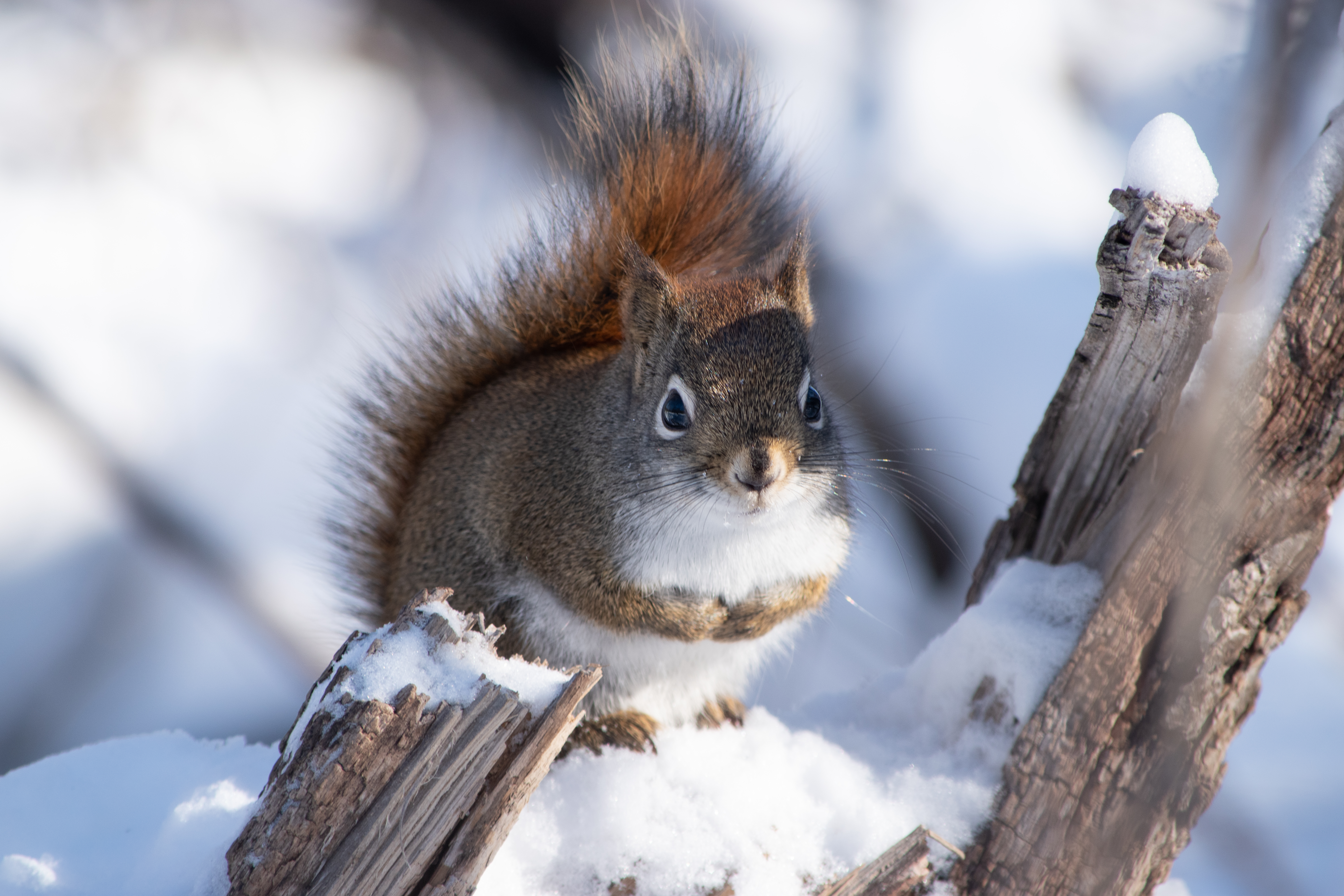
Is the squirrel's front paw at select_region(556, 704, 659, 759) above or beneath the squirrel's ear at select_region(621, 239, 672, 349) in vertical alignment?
beneath

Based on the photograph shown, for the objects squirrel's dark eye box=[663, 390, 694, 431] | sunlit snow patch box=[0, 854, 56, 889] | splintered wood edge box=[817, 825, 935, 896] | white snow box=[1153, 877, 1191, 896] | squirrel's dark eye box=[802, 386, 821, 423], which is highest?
squirrel's dark eye box=[802, 386, 821, 423]

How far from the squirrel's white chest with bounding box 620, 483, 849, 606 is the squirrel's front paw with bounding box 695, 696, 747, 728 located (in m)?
0.20

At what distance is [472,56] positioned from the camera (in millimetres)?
2662

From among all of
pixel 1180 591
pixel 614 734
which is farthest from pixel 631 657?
pixel 1180 591

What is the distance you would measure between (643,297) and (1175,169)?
0.71 meters

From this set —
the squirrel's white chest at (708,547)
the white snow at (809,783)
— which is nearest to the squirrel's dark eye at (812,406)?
the squirrel's white chest at (708,547)

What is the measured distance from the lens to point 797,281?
1.47m

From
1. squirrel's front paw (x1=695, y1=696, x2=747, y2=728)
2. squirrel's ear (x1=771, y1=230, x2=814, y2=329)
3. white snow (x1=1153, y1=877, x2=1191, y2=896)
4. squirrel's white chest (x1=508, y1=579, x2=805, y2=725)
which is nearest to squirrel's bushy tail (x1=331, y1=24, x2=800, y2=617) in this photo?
squirrel's ear (x1=771, y1=230, x2=814, y2=329)

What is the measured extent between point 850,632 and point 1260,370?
1600mm

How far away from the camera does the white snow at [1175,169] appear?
1076 millimetres

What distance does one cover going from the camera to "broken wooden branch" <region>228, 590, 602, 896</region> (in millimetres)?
814

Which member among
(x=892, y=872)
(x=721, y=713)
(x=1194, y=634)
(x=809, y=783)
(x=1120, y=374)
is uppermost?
(x=1120, y=374)

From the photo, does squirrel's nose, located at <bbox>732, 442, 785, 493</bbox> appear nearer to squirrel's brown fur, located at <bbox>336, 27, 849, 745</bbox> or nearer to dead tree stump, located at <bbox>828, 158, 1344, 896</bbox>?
squirrel's brown fur, located at <bbox>336, 27, 849, 745</bbox>

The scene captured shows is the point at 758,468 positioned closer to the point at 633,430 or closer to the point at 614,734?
the point at 633,430
